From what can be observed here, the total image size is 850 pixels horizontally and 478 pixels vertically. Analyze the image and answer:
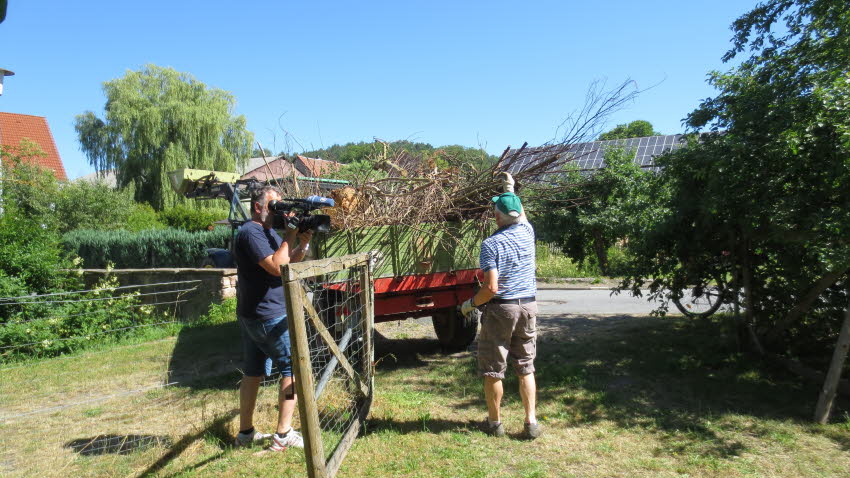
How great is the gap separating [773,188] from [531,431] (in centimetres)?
276

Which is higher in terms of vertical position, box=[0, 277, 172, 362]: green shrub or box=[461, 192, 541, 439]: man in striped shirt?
box=[461, 192, 541, 439]: man in striped shirt

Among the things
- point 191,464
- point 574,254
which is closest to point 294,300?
point 191,464

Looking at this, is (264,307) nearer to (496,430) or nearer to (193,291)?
(496,430)

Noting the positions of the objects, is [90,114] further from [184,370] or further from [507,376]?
[507,376]

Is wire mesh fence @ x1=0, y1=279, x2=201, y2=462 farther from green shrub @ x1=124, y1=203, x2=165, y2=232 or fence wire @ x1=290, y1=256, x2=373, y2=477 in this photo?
green shrub @ x1=124, y1=203, x2=165, y2=232

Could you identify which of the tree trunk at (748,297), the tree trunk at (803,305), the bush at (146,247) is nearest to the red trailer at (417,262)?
the tree trunk at (748,297)

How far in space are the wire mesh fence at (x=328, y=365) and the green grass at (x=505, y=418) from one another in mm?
203

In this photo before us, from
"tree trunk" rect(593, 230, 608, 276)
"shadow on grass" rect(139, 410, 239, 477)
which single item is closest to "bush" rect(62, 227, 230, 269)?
"tree trunk" rect(593, 230, 608, 276)

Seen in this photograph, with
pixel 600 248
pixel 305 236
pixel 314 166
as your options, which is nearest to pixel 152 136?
pixel 600 248

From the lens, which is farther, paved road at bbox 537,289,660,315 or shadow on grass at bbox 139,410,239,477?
paved road at bbox 537,289,660,315

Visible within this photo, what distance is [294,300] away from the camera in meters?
2.73

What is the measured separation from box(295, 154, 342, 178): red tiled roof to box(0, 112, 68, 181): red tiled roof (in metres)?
28.2

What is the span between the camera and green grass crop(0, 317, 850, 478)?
356 centimetres

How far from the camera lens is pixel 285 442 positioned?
376cm
